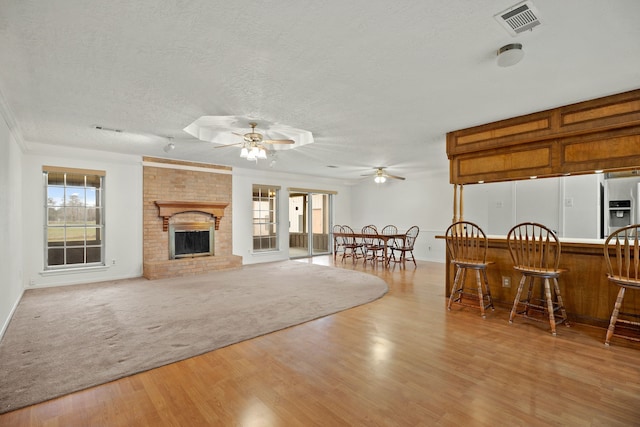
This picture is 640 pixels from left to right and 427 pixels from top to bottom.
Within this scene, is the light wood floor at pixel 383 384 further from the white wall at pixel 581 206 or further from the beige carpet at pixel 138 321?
the white wall at pixel 581 206

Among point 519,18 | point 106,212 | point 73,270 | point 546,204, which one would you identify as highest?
point 519,18

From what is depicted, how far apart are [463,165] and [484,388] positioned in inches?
118

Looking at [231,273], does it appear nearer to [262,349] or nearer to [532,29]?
[262,349]

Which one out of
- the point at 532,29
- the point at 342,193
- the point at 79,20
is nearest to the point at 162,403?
the point at 79,20

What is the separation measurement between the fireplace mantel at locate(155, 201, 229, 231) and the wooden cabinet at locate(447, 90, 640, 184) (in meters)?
4.94

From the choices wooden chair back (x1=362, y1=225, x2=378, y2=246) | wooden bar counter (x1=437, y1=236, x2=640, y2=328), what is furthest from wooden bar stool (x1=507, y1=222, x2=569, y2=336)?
wooden chair back (x1=362, y1=225, x2=378, y2=246)

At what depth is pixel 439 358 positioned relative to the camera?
7.82 ft

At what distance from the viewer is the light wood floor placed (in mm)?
1690

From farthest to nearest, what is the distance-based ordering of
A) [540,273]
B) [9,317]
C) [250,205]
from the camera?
[250,205] < [9,317] < [540,273]

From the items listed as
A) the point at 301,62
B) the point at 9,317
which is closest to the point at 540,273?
the point at 301,62

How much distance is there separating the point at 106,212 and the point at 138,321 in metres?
3.21

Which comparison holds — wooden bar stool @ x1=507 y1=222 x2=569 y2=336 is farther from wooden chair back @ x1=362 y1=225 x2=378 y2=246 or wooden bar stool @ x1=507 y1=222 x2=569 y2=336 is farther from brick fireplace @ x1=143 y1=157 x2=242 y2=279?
brick fireplace @ x1=143 y1=157 x2=242 y2=279

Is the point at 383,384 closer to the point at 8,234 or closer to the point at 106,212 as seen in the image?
the point at 8,234

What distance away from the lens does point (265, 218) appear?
803 centimetres
